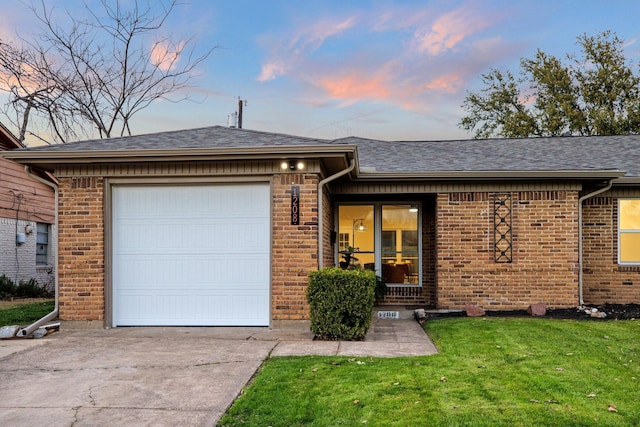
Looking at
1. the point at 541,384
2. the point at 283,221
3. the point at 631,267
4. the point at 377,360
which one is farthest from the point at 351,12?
the point at 541,384

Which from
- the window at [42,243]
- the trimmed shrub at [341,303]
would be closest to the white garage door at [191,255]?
the trimmed shrub at [341,303]

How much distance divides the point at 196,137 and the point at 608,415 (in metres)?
7.02

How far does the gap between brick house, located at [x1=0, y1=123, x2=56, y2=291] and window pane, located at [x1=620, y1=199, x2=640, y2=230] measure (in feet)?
45.9

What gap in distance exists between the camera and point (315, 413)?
424 cm

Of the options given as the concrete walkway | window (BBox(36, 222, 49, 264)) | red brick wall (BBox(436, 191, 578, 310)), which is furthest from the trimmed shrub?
window (BBox(36, 222, 49, 264))

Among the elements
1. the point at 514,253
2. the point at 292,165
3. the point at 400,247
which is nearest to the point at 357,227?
the point at 400,247

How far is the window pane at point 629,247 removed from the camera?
10711 mm

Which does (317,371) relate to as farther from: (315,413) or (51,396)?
(51,396)

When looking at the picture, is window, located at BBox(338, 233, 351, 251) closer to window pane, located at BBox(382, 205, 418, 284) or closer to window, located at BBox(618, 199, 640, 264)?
window pane, located at BBox(382, 205, 418, 284)

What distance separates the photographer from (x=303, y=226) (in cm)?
802

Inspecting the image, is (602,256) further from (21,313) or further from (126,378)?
(21,313)

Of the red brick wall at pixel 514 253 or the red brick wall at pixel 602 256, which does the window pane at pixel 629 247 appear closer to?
the red brick wall at pixel 602 256

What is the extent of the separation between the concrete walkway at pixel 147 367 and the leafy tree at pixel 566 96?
77.7 ft

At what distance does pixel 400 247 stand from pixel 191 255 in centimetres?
474
